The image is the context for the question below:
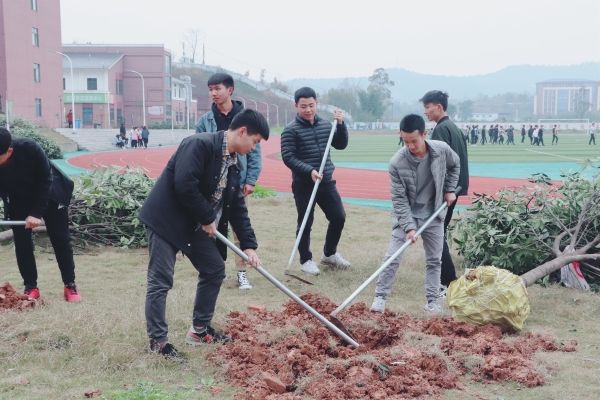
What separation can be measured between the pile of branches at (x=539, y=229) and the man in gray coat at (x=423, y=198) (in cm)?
106

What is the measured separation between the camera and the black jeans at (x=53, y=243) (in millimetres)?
5605

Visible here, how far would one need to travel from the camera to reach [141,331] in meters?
4.56

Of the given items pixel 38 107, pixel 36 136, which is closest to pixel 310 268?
pixel 36 136

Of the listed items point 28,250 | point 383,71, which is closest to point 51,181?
point 28,250

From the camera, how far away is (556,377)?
3992mm

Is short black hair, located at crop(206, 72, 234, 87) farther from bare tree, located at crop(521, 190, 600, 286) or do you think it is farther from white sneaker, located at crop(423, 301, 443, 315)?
bare tree, located at crop(521, 190, 600, 286)

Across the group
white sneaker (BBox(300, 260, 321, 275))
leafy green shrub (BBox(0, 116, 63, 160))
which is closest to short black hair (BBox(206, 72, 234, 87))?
white sneaker (BBox(300, 260, 321, 275))

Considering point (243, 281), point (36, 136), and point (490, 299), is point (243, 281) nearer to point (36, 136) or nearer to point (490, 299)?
point (490, 299)

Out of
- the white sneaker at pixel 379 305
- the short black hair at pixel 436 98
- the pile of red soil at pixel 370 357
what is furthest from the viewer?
the short black hair at pixel 436 98

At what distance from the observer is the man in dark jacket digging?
410 cm

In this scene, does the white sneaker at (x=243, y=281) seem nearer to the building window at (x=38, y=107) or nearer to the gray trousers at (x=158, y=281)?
the gray trousers at (x=158, y=281)

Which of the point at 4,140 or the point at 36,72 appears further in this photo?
the point at 36,72

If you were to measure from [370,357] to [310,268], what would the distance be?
287 centimetres

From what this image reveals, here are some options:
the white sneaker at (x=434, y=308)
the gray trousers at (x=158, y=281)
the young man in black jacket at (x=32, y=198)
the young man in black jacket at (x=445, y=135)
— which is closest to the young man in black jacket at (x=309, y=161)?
the young man in black jacket at (x=445, y=135)
